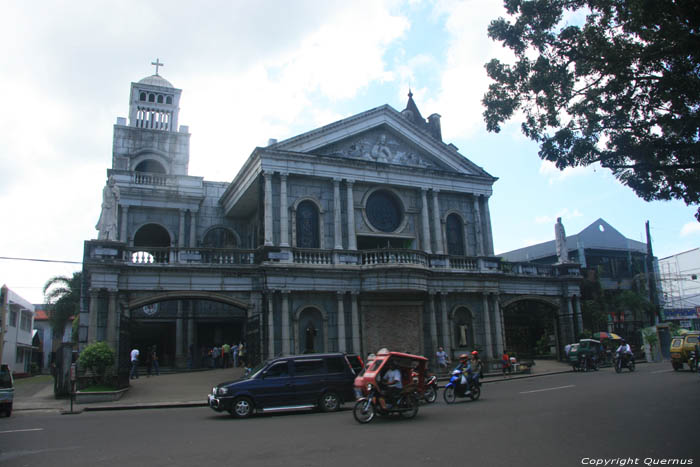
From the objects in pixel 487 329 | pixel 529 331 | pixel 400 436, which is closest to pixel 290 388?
pixel 400 436

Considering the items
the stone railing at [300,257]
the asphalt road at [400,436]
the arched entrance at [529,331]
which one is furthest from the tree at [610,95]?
the arched entrance at [529,331]

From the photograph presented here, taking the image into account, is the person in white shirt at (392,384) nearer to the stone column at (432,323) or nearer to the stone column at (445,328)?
the stone column at (432,323)

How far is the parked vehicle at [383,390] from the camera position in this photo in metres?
12.6

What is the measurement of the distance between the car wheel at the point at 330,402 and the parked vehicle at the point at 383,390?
2.41 meters

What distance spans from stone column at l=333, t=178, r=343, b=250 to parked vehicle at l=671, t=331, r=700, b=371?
52.6 ft

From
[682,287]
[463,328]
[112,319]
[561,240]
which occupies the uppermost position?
[561,240]

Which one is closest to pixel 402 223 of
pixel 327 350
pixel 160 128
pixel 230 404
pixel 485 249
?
pixel 485 249

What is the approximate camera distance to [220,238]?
34125 millimetres

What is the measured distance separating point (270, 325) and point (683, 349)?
18.6m

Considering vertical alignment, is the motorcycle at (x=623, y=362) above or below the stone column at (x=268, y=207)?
below

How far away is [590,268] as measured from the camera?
4525cm

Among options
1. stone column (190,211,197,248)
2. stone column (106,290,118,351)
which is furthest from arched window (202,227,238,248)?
stone column (106,290,118,351)

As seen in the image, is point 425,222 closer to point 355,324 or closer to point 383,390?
point 355,324

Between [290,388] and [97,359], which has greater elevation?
[97,359]
